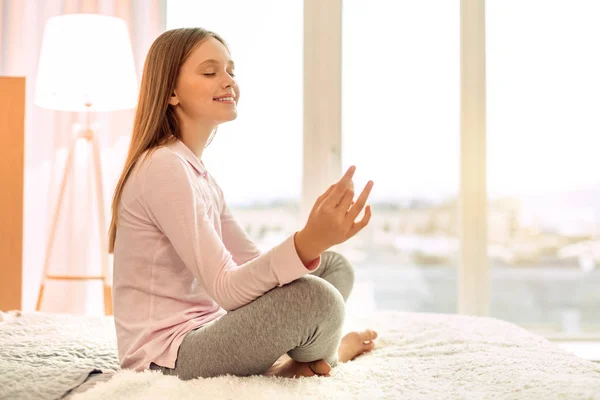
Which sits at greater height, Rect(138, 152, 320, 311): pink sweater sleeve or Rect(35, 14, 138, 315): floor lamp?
Rect(35, 14, 138, 315): floor lamp

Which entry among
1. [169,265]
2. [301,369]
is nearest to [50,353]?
[169,265]

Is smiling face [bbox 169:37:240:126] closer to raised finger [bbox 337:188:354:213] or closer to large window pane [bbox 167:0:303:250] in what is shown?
raised finger [bbox 337:188:354:213]

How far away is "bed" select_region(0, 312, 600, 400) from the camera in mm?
1070

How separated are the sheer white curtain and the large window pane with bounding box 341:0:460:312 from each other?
3.04 feet

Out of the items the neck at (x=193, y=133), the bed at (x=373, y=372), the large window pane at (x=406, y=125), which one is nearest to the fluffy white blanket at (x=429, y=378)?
the bed at (x=373, y=372)

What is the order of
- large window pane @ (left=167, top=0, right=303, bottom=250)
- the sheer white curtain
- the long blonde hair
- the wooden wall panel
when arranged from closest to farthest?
the long blonde hair
the wooden wall panel
the sheer white curtain
large window pane @ (left=167, top=0, right=303, bottom=250)

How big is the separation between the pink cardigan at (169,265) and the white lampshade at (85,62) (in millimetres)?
1148

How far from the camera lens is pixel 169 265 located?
1.32 meters

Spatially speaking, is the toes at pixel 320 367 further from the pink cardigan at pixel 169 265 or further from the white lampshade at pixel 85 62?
the white lampshade at pixel 85 62

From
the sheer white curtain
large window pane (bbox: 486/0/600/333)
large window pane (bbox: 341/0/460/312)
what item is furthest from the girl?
large window pane (bbox: 486/0/600/333)

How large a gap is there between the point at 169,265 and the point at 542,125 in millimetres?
2229

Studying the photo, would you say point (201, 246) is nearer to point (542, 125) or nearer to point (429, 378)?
point (429, 378)

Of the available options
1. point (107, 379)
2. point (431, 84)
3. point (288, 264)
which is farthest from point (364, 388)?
point (431, 84)

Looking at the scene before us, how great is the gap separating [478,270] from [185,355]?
6.59ft
